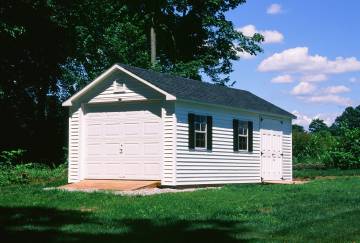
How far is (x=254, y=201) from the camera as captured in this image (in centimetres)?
1606

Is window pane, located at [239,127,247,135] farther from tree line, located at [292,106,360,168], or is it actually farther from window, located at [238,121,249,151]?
tree line, located at [292,106,360,168]

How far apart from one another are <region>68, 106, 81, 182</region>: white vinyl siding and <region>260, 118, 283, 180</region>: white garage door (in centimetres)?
813

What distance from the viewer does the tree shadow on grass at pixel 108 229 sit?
9950mm

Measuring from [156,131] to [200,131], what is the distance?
1.93m

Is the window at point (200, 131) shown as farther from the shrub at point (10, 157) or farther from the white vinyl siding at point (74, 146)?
the shrub at point (10, 157)

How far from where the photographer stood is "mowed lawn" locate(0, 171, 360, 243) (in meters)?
10.3

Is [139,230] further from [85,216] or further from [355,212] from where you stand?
[355,212]

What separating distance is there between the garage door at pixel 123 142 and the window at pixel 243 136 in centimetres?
485

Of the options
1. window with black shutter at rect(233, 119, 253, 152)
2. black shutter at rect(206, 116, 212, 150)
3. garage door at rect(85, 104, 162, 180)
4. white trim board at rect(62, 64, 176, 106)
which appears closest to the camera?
white trim board at rect(62, 64, 176, 106)

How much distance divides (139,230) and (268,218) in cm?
308

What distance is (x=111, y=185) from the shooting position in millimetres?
20672

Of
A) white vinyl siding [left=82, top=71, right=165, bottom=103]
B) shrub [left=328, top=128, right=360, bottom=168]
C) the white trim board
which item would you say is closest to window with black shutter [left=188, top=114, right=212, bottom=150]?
the white trim board

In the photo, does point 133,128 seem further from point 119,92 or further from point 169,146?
point 169,146

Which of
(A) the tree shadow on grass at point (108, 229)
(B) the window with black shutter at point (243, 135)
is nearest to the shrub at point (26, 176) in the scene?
(B) the window with black shutter at point (243, 135)
